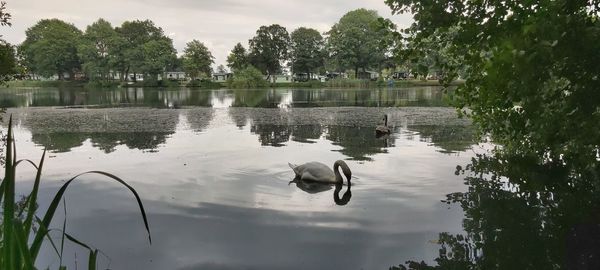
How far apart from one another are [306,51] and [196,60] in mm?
27556

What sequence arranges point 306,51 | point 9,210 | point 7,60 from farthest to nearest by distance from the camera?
1. point 306,51
2. point 7,60
3. point 9,210

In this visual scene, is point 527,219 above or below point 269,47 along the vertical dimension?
A: below

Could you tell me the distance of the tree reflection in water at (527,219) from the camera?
317 inches

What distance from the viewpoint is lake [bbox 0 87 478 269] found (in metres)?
8.55

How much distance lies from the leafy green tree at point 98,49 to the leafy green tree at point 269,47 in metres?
33.6

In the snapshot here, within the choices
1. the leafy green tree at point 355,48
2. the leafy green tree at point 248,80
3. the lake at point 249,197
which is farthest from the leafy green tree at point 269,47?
A: the lake at point 249,197

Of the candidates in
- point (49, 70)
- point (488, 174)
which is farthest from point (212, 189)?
point (49, 70)

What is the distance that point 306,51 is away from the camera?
372 feet

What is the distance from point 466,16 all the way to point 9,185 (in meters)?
7.09

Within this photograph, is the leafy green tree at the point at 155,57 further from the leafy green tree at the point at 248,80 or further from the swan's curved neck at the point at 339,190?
the swan's curved neck at the point at 339,190

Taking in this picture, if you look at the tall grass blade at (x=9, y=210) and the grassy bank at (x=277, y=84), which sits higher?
the grassy bank at (x=277, y=84)

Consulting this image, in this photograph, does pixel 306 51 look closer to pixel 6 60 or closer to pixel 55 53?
pixel 55 53

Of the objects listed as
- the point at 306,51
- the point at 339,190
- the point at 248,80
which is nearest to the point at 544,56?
the point at 339,190

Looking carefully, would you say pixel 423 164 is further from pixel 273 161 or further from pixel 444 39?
pixel 444 39
